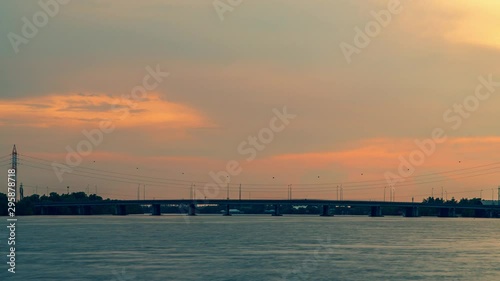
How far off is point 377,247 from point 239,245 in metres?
17.4

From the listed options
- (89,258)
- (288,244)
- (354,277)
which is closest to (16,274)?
(89,258)

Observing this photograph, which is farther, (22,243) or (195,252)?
(22,243)

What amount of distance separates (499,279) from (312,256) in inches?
925

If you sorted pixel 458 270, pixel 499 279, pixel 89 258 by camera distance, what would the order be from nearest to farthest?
pixel 499 279
pixel 458 270
pixel 89 258

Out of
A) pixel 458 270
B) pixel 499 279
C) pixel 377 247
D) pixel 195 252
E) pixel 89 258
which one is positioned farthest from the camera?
pixel 377 247

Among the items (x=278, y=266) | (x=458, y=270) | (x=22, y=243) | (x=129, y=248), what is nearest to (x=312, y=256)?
(x=278, y=266)

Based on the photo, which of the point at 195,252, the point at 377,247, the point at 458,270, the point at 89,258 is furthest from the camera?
the point at 377,247

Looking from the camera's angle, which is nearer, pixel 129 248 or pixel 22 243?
pixel 129 248

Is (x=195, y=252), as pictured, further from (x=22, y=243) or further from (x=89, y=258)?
(x=22, y=243)

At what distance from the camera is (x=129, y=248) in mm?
91500

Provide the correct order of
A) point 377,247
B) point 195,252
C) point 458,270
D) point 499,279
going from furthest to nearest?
point 377,247 < point 195,252 < point 458,270 < point 499,279

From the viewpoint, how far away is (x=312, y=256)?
81812 mm

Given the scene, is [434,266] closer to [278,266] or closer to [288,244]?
[278,266]

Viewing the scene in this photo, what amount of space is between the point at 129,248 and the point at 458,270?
39485 mm
